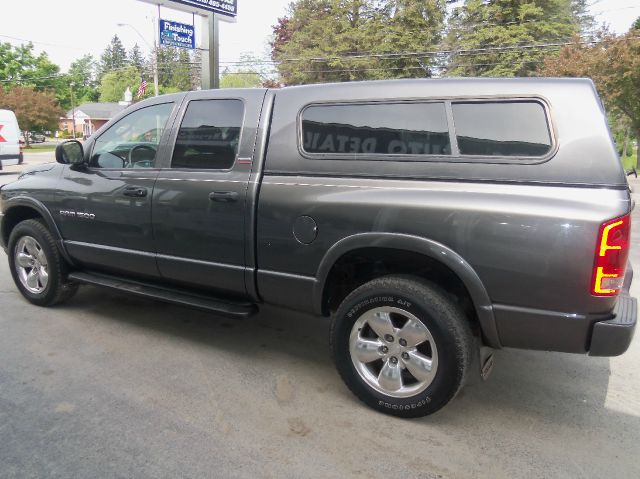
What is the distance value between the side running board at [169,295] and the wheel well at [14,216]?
2.59ft

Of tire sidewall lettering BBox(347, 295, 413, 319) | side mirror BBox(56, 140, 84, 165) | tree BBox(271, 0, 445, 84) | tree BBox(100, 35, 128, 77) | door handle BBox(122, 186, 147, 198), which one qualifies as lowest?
tire sidewall lettering BBox(347, 295, 413, 319)

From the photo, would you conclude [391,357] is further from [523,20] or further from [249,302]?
[523,20]

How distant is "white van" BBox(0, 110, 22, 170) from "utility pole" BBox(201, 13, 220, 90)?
8.63 meters

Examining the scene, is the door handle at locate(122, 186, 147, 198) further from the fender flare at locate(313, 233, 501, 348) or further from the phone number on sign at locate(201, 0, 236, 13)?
the phone number on sign at locate(201, 0, 236, 13)

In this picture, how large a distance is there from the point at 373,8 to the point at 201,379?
3764cm

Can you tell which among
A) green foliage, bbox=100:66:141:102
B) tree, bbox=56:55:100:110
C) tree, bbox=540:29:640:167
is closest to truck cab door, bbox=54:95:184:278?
tree, bbox=540:29:640:167

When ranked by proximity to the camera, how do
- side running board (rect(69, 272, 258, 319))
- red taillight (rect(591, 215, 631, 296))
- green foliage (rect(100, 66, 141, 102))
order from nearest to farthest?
red taillight (rect(591, 215, 631, 296)) → side running board (rect(69, 272, 258, 319)) → green foliage (rect(100, 66, 141, 102))

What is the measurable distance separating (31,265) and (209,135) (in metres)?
2.41

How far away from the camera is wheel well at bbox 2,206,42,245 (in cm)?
476

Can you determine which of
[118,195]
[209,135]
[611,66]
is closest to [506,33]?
[611,66]

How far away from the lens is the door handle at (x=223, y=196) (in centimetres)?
342

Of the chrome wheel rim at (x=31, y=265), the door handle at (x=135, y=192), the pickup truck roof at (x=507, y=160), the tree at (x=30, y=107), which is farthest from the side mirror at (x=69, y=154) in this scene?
the tree at (x=30, y=107)

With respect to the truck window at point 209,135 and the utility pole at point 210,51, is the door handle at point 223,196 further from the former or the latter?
the utility pole at point 210,51

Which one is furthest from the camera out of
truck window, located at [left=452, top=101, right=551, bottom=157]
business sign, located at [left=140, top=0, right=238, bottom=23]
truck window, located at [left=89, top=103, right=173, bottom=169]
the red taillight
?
business sign, located at [left=140, top=0, right=238, bottom=23]
